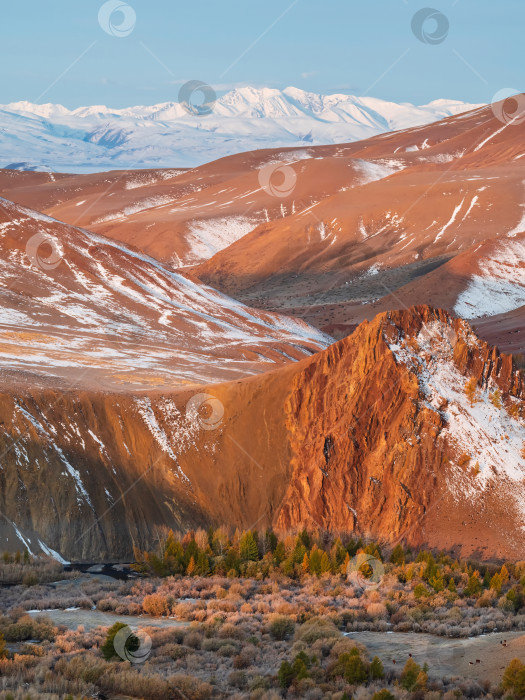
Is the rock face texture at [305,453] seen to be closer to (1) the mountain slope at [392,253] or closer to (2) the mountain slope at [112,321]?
(2) the mountain slope at [112,321]

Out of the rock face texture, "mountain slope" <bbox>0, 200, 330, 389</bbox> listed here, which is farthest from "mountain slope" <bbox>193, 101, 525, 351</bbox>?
the rock face texture

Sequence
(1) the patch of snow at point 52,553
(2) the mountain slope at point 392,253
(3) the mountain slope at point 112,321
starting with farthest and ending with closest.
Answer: (2) the mountain slope at point 392,253 < (3) the mountain slope at point 112,321 < (1) the patch of snow at point 52,553

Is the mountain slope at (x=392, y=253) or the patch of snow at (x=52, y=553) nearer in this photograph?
the patch of snow at (x=52, y=553)

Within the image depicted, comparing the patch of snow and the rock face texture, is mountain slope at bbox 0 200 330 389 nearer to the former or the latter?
the rock face texture

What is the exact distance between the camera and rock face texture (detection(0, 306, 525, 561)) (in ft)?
83.0

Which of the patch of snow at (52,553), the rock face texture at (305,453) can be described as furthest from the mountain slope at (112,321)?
the patch of snow at (52,553)

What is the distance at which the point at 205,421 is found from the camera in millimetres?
29609

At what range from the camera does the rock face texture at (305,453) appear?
25.3 metres

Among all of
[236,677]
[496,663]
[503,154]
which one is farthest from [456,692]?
[503,154]

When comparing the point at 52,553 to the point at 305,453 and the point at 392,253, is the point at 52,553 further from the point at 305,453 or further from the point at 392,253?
the point at 392,253

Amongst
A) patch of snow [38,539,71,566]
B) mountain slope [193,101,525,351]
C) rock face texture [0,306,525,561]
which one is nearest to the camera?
patch of snow [38,539,71,566]

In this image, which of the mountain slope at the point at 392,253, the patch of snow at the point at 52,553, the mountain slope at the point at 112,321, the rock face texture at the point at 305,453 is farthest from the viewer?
the mountain slope at the point at 392,253

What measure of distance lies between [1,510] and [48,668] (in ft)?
36.0

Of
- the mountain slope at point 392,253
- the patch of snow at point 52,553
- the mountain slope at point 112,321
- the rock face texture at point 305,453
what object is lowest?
the patch of snow at point 52,553
